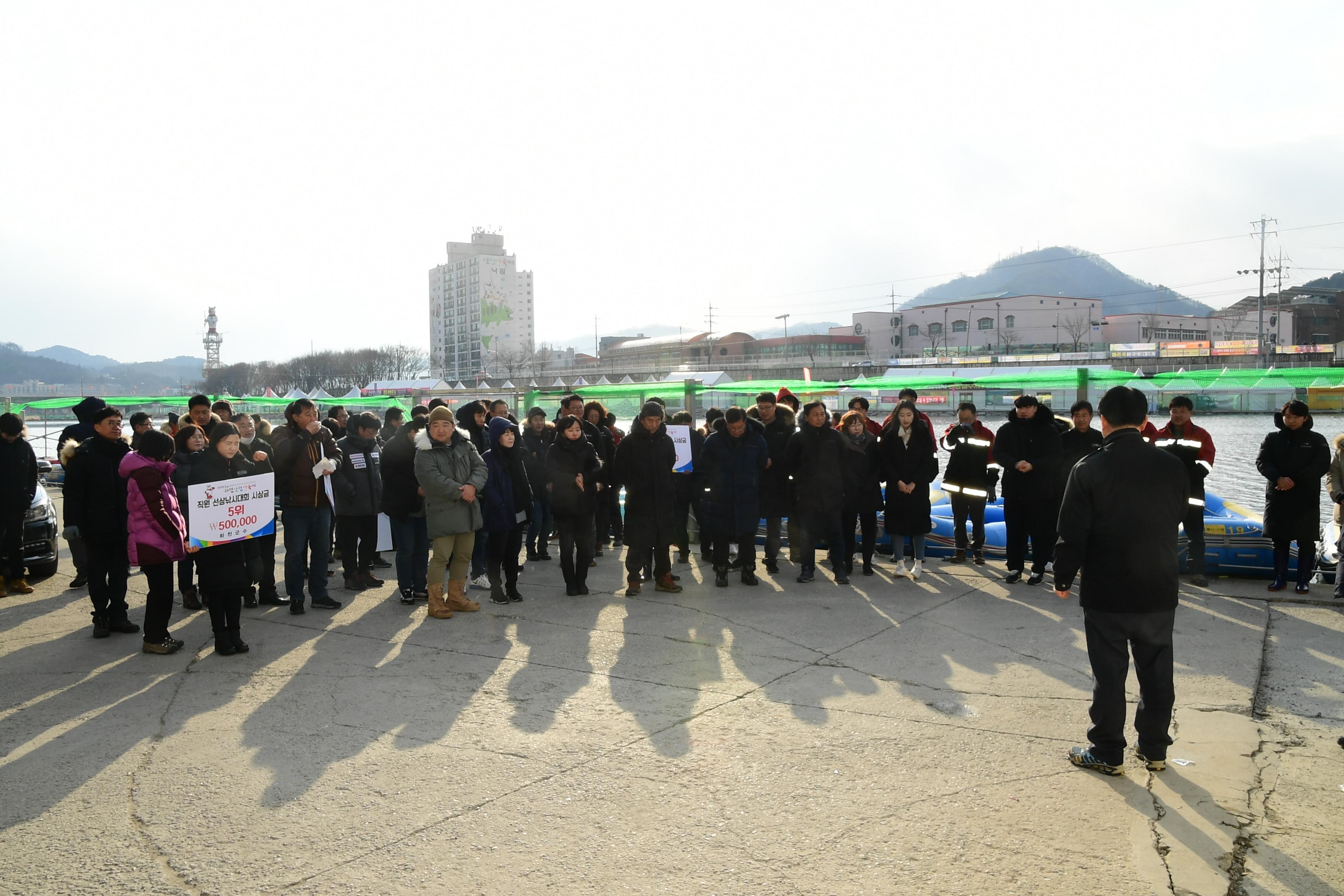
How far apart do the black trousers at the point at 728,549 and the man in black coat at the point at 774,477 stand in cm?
62

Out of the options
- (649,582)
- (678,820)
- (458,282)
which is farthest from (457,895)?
(458,282)

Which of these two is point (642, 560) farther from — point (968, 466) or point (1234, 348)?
point (1234, 348)

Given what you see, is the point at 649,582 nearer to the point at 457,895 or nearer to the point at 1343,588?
the point at 457,895

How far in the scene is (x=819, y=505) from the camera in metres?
8.79

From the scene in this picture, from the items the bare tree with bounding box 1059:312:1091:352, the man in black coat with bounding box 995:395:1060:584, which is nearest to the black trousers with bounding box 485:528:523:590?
the man in black coat with bounding box 995:395:1060:584

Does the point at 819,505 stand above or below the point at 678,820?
above

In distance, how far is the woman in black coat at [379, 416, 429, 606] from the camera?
7.94m

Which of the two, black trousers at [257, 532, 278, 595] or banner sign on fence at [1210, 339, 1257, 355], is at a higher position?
banner sign on fence at [1210, 339, 1257, 355]

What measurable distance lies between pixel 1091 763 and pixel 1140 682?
0.49 metres

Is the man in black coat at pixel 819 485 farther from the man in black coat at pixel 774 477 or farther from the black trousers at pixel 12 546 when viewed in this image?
the black trousers at pixel 12 546

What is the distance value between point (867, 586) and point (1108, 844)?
5.05 meters

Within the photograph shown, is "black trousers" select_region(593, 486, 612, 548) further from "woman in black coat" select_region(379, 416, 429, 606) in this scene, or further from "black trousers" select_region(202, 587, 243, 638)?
"black trousers" select_region(202, 587, 243, 638)

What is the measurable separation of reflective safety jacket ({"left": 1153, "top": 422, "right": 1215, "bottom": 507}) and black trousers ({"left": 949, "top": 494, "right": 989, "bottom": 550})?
6.54 ft

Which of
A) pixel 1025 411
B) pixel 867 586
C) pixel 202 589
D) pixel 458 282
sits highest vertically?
pixel 458 282
